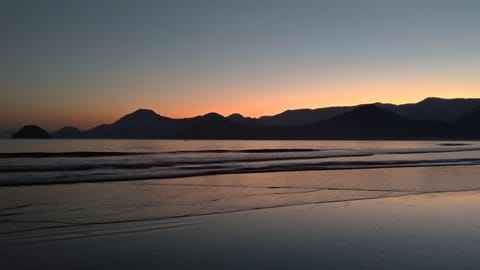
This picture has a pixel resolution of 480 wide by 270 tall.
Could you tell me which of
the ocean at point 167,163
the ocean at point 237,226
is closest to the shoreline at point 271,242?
the ocean at point 237,226

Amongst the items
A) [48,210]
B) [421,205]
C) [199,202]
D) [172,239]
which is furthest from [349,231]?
[48,210]

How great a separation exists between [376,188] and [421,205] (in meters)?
5.26

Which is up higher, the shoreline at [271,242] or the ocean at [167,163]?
the ocean at [167,163]

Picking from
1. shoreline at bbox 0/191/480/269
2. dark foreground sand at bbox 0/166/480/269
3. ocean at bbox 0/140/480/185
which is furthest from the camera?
ocean at bbox 0/140/480/185

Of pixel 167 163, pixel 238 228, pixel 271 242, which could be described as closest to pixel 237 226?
pixel 238 228

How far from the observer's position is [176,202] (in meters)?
15.1

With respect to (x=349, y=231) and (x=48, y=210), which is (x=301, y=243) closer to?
(x=349, y=231)

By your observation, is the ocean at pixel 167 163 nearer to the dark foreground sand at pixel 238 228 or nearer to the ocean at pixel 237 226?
the ocean at pixel 237 226

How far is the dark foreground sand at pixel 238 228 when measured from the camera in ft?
26.2

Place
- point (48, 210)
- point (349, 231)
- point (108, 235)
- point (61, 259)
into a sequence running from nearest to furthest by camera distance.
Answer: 1. point (61, 259)
2. point (108, 235)
3. point (349, 231)
4. point (48, 210)

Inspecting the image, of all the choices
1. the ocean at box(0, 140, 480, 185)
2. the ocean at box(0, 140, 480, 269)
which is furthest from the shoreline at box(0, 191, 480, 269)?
the ocean at box(0, 140, 480, 185)

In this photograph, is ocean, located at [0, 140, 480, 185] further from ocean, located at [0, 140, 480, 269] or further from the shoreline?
the shoreline

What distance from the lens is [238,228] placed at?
10.9m

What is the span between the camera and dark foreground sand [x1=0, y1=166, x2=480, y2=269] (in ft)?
26.2
